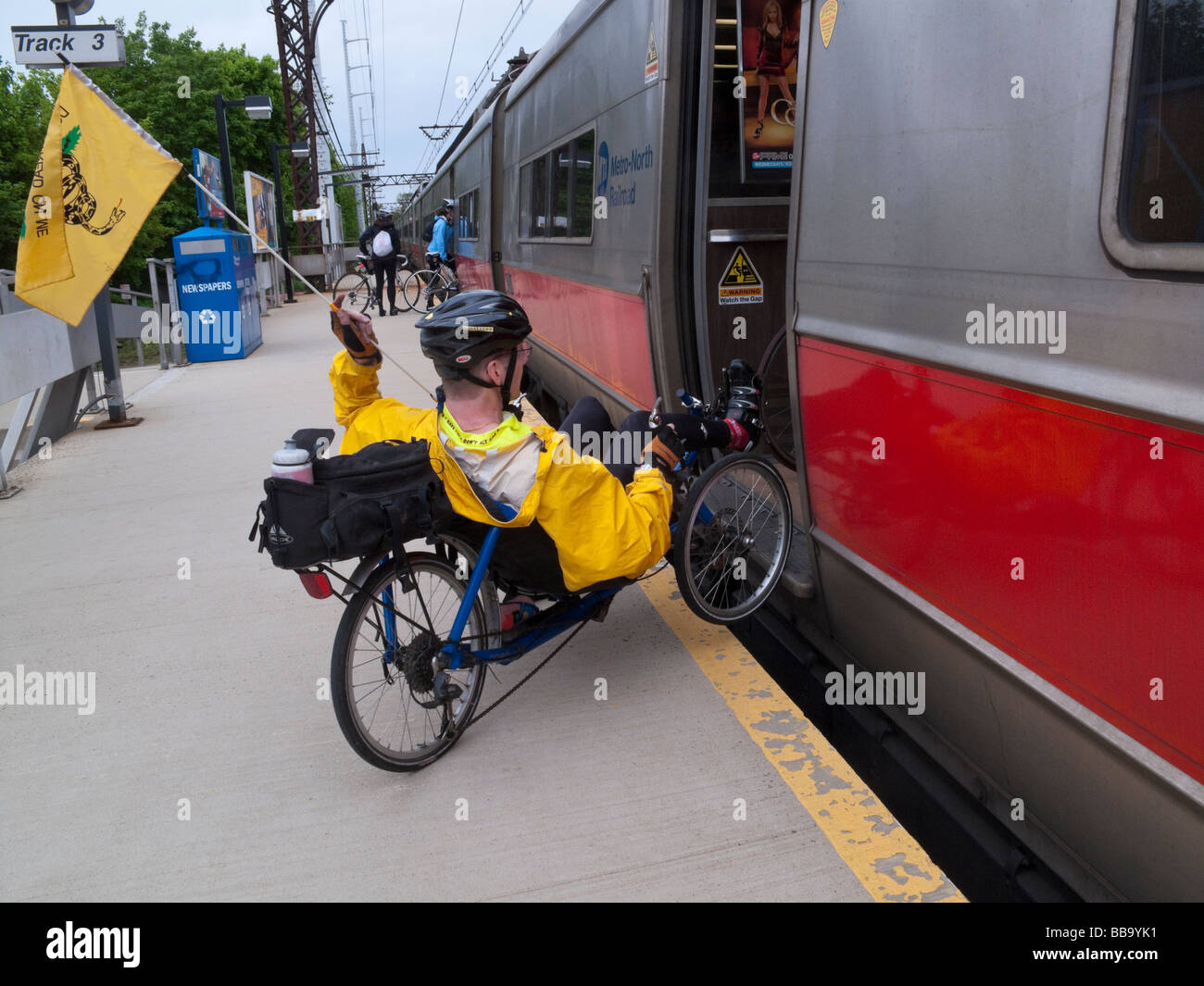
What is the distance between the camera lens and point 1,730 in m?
3.40

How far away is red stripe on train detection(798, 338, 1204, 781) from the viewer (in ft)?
5.83

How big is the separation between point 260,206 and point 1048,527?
2148 centimetres

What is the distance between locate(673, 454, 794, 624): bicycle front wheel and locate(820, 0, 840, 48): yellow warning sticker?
142 centimetres

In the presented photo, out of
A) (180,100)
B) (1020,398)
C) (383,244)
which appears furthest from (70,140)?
(180,100)

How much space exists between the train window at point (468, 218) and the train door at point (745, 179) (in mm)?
8946

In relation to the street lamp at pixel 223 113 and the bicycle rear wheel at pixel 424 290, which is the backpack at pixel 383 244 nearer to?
the bicycle rear wheel at pixel 424 290

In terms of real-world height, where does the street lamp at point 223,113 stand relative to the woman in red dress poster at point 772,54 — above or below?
above

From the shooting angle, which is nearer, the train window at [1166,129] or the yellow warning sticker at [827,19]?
the train window at [1166,129]

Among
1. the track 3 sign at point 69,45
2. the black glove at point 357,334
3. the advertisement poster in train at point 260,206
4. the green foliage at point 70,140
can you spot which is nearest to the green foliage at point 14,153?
the advertisement poster in train at point 260,206

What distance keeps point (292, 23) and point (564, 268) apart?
26.3m

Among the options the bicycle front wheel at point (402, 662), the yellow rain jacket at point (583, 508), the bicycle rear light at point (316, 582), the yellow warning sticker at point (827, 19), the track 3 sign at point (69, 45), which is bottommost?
the bicycle front wheel at point (402, 662)

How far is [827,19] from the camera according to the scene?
292cm

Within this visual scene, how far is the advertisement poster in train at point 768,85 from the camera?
468 cm
